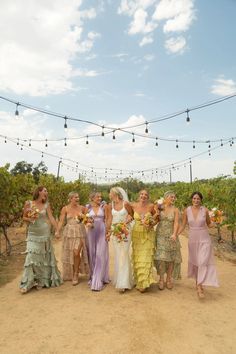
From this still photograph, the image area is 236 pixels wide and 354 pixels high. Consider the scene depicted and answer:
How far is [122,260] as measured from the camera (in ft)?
23.5

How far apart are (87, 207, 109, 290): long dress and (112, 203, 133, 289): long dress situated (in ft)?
1.14

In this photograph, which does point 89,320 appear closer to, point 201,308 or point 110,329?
point 110,329

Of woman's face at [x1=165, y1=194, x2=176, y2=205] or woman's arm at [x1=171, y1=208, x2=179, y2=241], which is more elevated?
woman's face at [x1=165, y1=194, x2=176, y2=205]

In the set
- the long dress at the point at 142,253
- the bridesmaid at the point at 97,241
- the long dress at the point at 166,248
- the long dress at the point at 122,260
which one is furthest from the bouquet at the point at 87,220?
the long dress at the point at 166,248

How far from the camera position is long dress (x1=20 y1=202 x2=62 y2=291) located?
7.21m

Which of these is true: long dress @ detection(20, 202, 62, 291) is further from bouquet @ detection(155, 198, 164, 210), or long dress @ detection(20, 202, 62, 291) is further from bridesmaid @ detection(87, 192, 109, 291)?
bouquet @ detection(155, 198, 164, 210)

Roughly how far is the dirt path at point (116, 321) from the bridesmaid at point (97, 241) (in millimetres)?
400

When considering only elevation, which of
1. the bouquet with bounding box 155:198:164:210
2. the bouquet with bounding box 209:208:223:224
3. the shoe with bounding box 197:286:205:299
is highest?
the bouquet with bounding box 155:198:164:210

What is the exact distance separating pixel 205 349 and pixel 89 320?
176 cm

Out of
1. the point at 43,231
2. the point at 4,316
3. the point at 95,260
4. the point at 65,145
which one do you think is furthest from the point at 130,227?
the point at 65,145

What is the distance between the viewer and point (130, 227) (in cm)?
739

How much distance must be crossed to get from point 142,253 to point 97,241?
1050mm

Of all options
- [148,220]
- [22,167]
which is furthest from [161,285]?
[22,167]

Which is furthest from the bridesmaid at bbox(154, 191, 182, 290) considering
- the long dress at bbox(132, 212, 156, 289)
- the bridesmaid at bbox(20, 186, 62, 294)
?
the bridesmaid at bbox(20, 186, 62, 294)
